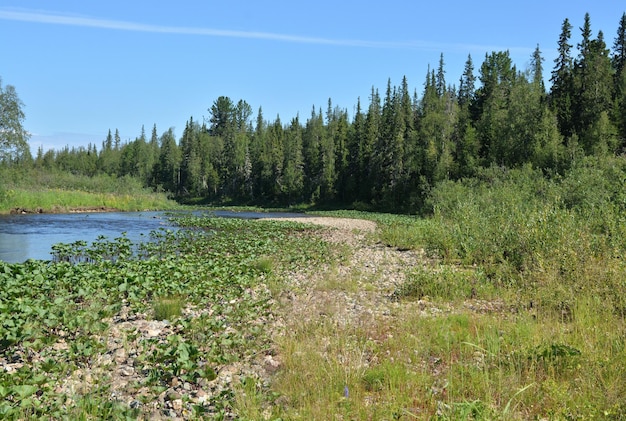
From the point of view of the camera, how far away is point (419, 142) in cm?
6494

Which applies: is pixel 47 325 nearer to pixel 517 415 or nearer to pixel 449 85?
pixel 517 415

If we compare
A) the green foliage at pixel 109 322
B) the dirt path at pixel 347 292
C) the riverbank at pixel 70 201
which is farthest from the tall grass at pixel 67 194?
the dirt path at pixel 347 292

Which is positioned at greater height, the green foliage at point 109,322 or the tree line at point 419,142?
the tree line at point 419,142

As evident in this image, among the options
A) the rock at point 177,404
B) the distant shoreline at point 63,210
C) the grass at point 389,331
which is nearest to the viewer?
the grass at point 389,331

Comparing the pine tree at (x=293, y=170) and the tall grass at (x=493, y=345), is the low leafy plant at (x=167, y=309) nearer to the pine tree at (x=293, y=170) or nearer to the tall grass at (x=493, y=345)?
the tall grass at (x=493, y=345)

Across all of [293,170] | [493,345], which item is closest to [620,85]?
[293,170]

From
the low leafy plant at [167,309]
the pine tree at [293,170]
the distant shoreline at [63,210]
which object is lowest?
the low leafy plant at [167,309]

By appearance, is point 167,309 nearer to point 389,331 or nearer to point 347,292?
point 347,292

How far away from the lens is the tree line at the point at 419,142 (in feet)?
163

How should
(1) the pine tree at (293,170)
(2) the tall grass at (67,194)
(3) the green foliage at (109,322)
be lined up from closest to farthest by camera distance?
1. (3) the green foliage at (109,322)
2. (2) the tall grass at (67,194)
3. (1) the pine tree at (293,170)

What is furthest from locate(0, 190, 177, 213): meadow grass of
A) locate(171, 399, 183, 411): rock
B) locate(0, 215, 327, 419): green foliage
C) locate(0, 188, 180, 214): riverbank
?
locate(171, 399, 183, 411): rock

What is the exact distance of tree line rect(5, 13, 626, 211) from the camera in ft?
163

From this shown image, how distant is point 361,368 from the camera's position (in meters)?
5.75

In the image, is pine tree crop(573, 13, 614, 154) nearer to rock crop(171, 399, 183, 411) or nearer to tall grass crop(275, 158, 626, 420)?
tall grass crop(275, 158, 626, 420)
